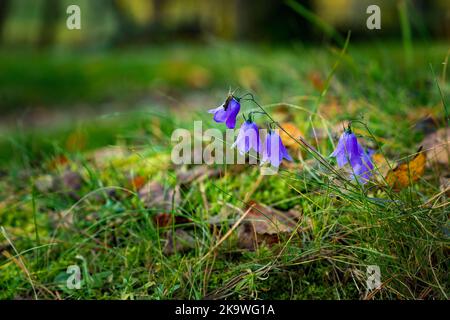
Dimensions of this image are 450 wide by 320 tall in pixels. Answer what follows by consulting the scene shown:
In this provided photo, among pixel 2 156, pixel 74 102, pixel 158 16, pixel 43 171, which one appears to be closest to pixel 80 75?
pixel 74 102

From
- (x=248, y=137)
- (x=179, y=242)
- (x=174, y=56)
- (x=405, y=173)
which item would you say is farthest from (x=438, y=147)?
(x=174, y=56)

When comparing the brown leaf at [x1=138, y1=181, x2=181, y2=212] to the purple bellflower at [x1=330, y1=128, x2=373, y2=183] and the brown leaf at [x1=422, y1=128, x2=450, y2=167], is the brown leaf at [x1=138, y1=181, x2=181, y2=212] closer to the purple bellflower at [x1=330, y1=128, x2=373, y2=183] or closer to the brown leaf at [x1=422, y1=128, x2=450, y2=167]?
the purple bellflower at [x1=330, y1=128, x2=373, y2=183]

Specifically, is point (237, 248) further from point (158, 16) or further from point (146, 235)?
point (158, 16)

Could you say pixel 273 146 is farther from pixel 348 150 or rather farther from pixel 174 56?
pixel 174 56

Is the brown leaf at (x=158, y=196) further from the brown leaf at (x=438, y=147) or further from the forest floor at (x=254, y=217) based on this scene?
the brown leaf at (x=438, y=147)

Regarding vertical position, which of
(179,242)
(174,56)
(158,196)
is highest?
(174,56)

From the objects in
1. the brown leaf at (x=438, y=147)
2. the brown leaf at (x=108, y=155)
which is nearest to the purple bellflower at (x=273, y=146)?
the brown leaf at (x=438, y=147)
